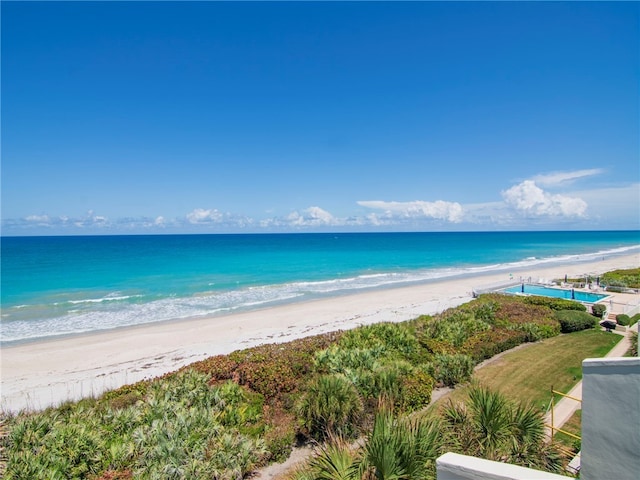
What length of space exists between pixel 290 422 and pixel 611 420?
22.8ft

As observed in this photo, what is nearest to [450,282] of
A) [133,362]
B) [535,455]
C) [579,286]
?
[579,286]

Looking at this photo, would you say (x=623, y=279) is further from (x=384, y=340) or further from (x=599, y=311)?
(x=384, y=340)

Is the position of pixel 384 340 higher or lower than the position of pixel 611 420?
lower

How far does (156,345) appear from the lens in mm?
20656

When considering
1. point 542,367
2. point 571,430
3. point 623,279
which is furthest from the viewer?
point 623,279

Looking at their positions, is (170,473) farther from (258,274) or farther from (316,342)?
(258,274)

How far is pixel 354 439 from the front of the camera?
798 cm

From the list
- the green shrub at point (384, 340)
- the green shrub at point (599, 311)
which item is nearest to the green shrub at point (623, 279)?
the green shrub at point (599, 311)

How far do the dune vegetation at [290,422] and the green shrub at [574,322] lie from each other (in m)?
7.10

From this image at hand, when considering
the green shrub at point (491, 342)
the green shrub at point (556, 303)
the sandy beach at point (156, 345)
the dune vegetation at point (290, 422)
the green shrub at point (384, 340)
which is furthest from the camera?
the green shrub at point (556, 303)

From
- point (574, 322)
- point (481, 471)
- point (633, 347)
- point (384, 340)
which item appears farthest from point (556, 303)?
point (481, 471)

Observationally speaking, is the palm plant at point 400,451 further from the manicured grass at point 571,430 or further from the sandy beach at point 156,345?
the sandy beach at point 156,345

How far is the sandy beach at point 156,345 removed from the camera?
1489cm

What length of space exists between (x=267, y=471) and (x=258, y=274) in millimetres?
44826
